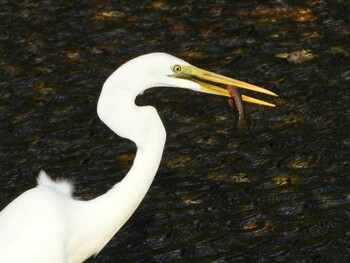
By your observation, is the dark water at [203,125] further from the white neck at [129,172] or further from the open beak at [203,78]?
the open beak at [203,78]

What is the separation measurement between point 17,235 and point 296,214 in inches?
118

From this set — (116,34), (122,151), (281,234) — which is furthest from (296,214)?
(116,34)

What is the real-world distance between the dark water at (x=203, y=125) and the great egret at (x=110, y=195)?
1.44 metres

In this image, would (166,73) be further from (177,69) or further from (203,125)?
(203,125)

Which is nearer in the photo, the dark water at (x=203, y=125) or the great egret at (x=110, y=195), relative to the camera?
the great egret at (x=110, y=195)

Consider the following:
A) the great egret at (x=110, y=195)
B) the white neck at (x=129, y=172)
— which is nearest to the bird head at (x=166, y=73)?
the great egret at (x=110, y=195)

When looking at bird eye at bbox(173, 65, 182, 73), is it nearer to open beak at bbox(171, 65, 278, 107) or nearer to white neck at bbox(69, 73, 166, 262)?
open beak at bbox(171, 65, 278, 107)

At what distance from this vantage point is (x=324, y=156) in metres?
11.5

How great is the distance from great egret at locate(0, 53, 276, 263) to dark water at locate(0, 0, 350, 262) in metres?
1.44

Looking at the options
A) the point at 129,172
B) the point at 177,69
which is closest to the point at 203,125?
the point at 129,172

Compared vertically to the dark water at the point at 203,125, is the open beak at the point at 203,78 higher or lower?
higher

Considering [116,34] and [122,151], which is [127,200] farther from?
[116,34]

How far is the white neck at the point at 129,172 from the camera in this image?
859 centimetres

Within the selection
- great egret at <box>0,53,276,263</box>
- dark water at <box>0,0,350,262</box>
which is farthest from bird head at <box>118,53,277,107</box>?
dark water at <box>0,0,350,262</box>
